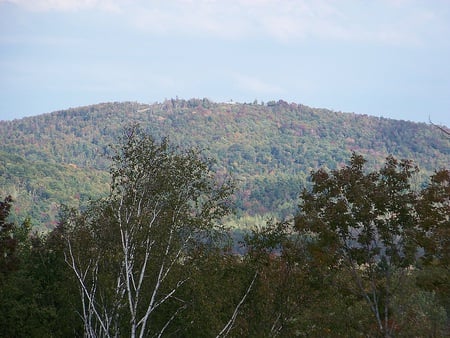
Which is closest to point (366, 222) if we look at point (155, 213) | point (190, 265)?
point (190, 265)

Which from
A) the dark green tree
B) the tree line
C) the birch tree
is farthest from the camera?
the birch tree

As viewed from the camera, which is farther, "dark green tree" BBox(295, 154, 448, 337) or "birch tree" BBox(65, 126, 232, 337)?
"birch tree" BBox(65, 126, 232, 337)

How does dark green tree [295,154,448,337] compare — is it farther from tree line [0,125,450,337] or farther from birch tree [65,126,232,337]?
birch tree [65,126,232,337]

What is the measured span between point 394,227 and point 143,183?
10.8 meters

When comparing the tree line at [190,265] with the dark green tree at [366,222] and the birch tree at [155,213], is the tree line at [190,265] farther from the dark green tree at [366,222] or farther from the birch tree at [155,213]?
the dark green tree at [366,222]

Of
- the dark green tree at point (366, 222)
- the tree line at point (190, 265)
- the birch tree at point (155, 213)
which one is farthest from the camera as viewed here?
the birch tree at point (155, 213)

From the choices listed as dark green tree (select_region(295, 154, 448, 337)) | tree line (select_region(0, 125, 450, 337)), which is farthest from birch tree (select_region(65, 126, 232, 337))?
dark green tree (select_region(295, 154, 448, 337))

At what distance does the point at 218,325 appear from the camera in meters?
24.4

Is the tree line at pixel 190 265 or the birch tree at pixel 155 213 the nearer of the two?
the tree line at pixel 190 265

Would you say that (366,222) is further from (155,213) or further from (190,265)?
(155,213)

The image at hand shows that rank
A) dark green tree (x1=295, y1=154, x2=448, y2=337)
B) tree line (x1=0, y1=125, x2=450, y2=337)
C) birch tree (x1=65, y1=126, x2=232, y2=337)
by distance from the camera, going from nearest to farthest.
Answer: dark green tree (x1=295, y1=154, x2=448, y2=337) → tree line (x1=0, y1=125, x2=450, y2=337) → birch tree (x1=65, y1=126, x2=232, y2=337)

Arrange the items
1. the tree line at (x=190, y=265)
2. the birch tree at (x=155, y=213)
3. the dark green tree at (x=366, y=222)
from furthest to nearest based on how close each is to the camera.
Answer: the birch tree at (x=155, y=213)
the tree line at (x=190, y=265)
the dark green tree at (x=366, y=222)

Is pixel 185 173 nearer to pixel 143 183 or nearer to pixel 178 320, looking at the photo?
pixel 143 183

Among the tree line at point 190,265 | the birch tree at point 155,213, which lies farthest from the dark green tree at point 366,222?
the birch tree at point 155,213
